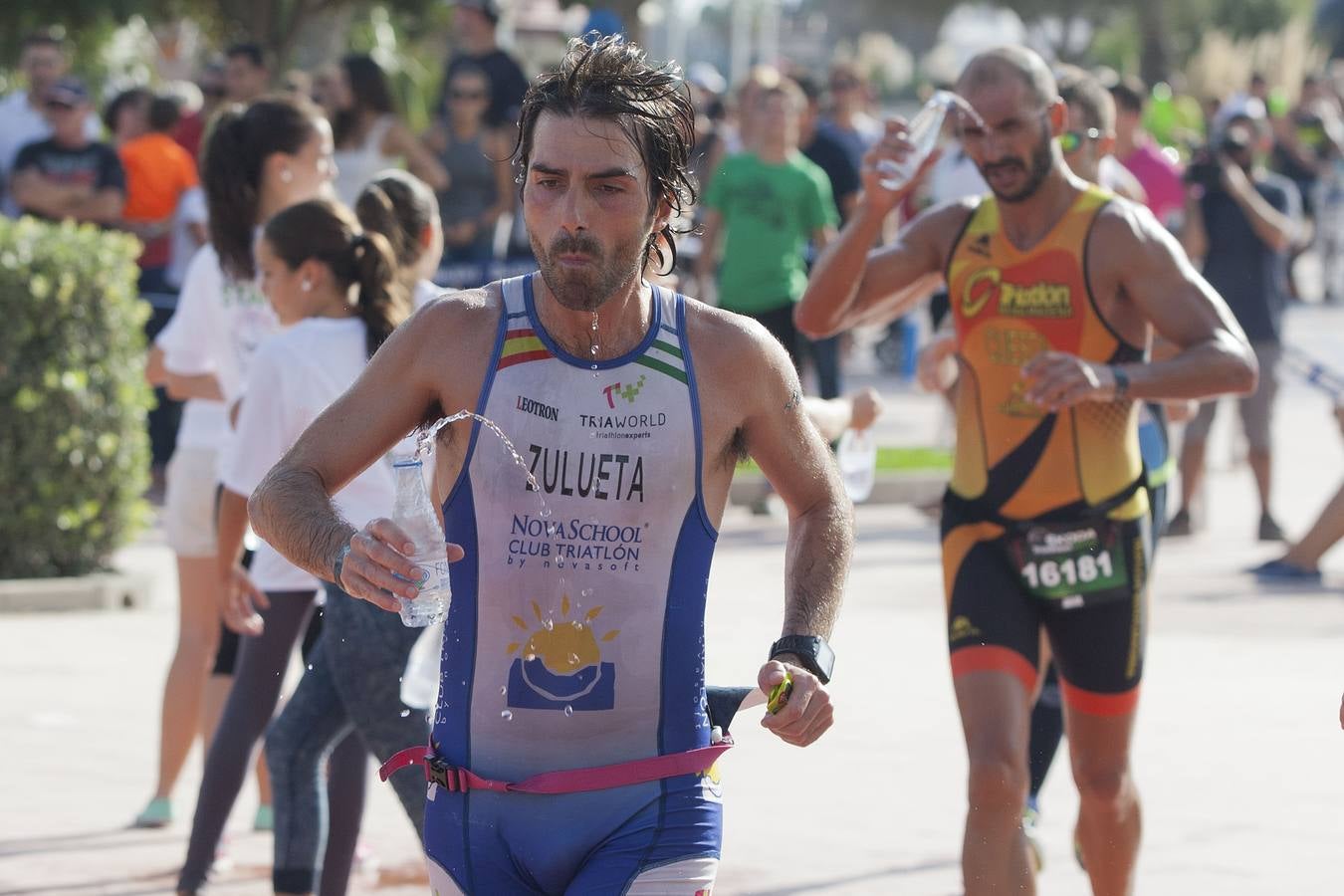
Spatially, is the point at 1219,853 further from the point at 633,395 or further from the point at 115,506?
the point at 115,506

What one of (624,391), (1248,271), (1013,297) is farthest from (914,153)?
(1248,271)

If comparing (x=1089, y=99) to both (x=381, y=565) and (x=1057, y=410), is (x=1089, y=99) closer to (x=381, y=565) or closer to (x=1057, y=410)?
(x=1057, y=410)

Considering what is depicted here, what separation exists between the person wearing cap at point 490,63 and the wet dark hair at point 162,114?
1.82 metres

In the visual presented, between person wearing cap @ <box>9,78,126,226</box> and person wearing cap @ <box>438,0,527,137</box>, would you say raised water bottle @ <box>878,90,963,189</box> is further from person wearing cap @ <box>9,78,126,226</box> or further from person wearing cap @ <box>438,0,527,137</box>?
person wearing cap @ <box>9,78,126,226</box>

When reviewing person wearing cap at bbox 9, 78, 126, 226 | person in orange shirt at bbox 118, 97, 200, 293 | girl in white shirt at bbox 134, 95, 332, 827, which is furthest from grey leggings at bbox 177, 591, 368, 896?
person in orange shirt at bbox 118, 97, 200, 293

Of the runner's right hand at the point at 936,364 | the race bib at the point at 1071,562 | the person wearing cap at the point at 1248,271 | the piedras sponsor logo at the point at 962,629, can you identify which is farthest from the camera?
the person wearing cap at the point at 1248,271

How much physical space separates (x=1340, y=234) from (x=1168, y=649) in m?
19.7

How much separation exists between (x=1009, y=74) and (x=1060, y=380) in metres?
0.89

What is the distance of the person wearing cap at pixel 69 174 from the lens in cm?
1348

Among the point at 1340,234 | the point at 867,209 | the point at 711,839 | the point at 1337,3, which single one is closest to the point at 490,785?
the point at 711,839

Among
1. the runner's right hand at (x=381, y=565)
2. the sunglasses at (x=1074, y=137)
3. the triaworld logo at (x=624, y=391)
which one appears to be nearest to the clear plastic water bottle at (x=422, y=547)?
the runner's right hand at (x=381, y=565)

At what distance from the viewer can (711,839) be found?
3.50m

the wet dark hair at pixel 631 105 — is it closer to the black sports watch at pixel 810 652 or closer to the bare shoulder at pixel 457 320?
the bare shoulder at pixel 457 320

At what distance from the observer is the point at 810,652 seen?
3459 mm
